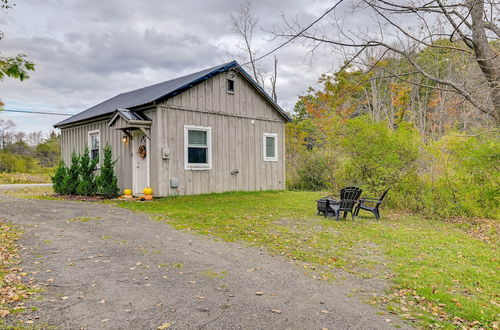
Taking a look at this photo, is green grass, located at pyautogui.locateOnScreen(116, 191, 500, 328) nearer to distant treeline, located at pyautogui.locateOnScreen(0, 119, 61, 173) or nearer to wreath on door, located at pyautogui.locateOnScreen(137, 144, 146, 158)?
wreath on door, located at pyautogui.locateOnScreen(137, 144, 146, 158)

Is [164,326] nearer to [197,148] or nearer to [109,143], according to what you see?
[197,148]

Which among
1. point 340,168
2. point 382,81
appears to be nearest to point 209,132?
point 340,168

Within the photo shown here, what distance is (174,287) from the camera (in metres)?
3.99

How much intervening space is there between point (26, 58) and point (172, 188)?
727cm

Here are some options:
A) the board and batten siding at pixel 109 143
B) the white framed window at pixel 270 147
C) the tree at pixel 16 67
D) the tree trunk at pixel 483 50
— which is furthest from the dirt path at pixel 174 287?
the white framed window at pixel 270 147

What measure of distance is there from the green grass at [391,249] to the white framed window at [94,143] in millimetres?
4517

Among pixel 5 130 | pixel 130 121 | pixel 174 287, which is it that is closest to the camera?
pixel 174 287

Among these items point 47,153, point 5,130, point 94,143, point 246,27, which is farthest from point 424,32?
point 5,130

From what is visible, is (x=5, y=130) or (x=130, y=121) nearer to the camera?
→ (x=130, y=121)

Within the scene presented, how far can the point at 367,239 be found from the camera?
6688 millimetres

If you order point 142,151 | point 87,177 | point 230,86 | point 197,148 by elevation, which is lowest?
point 87,177

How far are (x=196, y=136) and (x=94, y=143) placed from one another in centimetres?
491

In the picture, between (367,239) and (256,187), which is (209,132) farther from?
(367,239)

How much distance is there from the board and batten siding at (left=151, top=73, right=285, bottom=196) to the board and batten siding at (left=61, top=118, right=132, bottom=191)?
1.76 m
